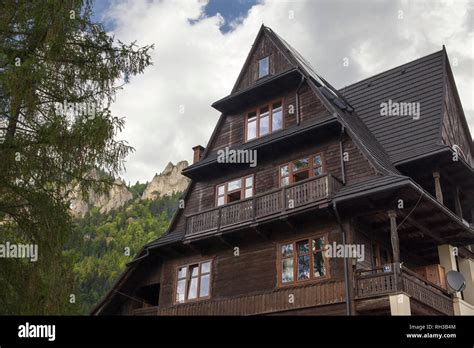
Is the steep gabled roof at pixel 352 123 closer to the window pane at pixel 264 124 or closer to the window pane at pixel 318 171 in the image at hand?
the window pane at pixel 318 171

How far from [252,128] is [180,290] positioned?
7.85 metres

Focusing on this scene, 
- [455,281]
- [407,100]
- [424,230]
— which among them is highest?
[407,100]

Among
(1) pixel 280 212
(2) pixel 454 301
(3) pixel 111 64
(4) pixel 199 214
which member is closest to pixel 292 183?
(1) pixel 280 212

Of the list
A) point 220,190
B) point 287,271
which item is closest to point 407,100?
point 220,190

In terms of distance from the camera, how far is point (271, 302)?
2083 cm

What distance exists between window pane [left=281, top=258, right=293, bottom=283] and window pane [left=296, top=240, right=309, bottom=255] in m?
0.49

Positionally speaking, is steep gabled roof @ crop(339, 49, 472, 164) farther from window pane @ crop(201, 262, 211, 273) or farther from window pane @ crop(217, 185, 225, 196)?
window pane @ crop(201, 262, 211, 273)

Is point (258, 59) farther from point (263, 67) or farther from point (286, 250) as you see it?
point (286, 250)

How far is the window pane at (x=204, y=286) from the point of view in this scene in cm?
2359

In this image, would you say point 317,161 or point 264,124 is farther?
point 264,124
